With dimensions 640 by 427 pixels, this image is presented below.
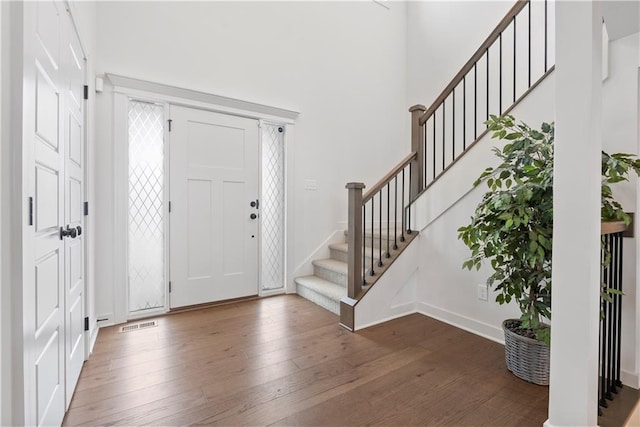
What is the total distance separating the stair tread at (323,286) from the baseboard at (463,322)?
2.65ft

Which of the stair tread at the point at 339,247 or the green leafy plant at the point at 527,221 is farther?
the stair tread at the point at 339,247

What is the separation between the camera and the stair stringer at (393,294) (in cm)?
263

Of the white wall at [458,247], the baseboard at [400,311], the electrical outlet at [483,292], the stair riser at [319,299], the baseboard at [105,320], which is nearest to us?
the white wall at [458,247]

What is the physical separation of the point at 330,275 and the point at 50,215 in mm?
2600

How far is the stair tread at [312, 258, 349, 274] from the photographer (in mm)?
3291

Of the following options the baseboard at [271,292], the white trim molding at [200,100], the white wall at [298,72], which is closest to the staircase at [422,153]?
the baseboard at [271,292]

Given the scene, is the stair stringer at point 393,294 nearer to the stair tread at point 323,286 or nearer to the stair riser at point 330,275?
the stair tread at point 323,286

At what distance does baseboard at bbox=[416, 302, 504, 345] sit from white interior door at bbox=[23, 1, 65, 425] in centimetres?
274

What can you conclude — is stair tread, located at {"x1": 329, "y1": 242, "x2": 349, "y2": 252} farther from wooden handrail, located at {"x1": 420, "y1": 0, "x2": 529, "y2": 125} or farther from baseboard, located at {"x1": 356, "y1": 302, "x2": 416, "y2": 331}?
wooden handrail, located at {"x1": 420, "y1": 0, "x2": 529, "y2": 125}

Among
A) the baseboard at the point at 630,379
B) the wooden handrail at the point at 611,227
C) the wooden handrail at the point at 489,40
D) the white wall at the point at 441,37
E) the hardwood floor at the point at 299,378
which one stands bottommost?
the hardwood floor at the point at 299,378

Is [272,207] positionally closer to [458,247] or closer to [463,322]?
[458,247]

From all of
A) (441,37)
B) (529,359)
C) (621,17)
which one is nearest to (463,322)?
(529,359)

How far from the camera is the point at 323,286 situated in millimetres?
3242

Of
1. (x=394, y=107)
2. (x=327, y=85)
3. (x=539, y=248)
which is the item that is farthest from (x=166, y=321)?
(x=394, y=107)
